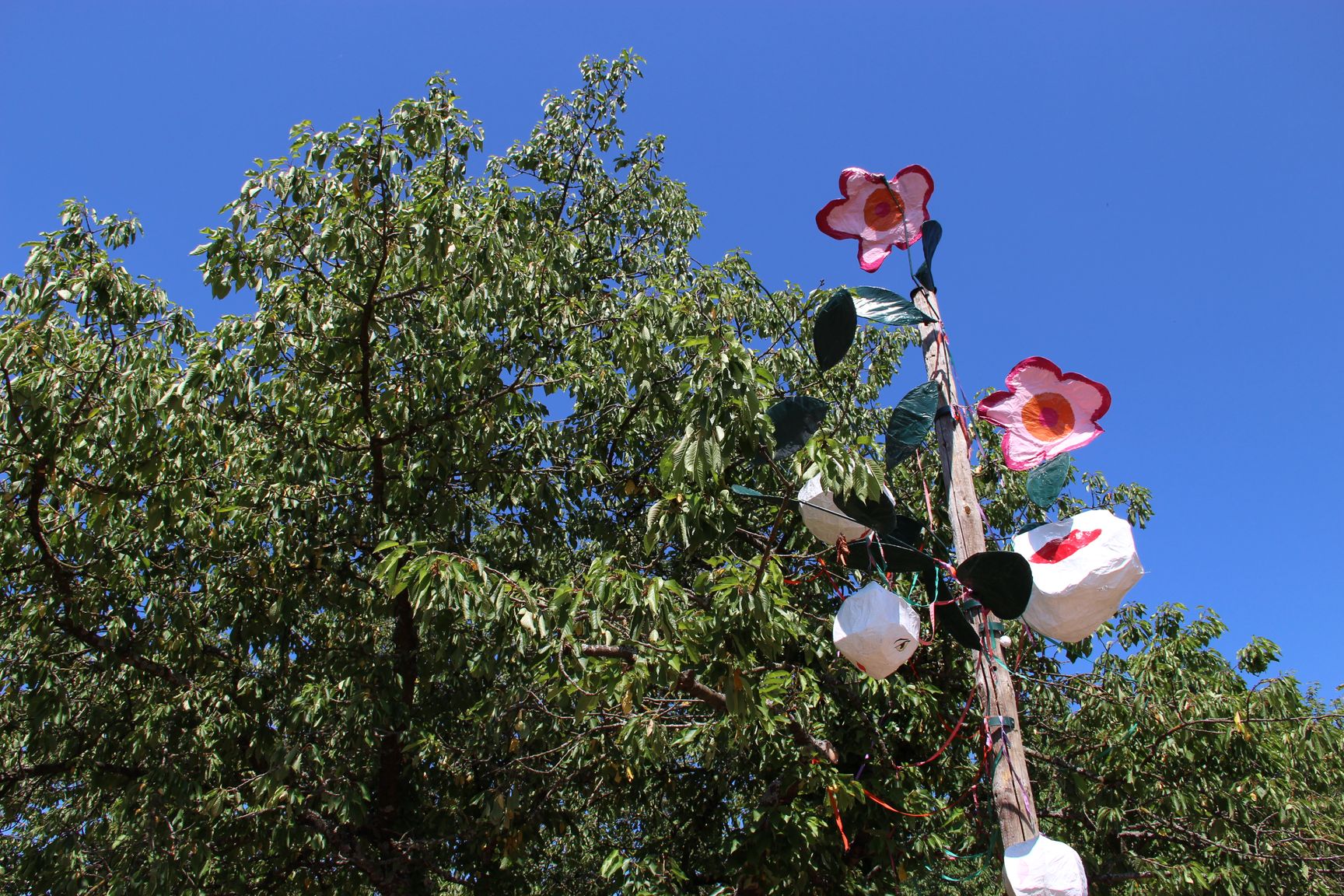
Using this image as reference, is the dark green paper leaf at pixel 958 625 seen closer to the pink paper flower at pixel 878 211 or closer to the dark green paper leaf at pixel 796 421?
the dark green paper leaf at pixel 796 421

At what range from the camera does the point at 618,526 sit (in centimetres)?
603

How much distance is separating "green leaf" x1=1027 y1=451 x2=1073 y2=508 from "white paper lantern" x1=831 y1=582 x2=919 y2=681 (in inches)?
21.2

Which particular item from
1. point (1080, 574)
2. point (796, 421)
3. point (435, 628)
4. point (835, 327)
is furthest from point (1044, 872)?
point (435, 628)

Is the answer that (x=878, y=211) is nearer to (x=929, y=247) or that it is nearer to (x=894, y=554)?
(x=929, y=247)

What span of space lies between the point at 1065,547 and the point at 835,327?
908 mm

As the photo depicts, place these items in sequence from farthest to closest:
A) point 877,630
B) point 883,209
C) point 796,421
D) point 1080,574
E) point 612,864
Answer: point 612,864
point 883,209
point 796,421
point 877,630
point 1080,574

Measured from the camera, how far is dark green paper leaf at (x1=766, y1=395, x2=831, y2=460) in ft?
9.68

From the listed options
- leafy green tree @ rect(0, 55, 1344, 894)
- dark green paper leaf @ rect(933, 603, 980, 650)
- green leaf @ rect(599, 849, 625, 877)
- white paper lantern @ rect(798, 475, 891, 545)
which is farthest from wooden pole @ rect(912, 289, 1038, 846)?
green leaf @ rect(599, 849, 625, 877)

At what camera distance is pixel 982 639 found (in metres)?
2.72

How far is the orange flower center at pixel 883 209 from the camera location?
3.16 m

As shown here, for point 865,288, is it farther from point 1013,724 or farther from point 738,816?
point 738,816

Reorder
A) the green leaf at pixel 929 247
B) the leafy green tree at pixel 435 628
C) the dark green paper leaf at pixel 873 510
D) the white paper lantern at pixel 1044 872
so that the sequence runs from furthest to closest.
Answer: the leafy green tree at pixel 435 628 < the green leaf at pixel 929 247 < the dark green paper leaf at pixel 873 510 < the white paper lantern at pixel 1044 872

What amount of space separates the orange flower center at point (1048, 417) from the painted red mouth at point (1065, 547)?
0.37m

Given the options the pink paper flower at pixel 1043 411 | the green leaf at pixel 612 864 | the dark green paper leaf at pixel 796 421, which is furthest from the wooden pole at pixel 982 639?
the green leaf at pixel 612 864
